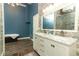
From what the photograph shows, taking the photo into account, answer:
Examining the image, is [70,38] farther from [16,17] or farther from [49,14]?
[16,17]

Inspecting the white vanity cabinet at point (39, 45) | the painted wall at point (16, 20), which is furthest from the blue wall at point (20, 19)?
the white vanity cabinet at point (39, 45)

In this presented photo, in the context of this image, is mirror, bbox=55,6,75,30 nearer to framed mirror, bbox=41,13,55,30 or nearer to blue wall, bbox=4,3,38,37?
framed mirror, bbox=41,13,55,30

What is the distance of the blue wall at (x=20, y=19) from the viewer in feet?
5.31

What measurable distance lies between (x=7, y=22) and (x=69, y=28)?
921mm

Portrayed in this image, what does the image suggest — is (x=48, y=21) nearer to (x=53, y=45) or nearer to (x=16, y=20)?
(x=53, y=45)

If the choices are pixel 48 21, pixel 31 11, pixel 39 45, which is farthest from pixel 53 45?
pixel 31 11

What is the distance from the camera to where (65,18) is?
1.60m

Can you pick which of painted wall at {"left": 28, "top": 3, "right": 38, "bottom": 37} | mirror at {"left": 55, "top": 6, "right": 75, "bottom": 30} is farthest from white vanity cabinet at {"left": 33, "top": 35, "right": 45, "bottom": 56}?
mirror at {"left": 55, "top": 6, "right": 75, "bottom": 30}

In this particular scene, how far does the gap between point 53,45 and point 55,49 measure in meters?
0.07

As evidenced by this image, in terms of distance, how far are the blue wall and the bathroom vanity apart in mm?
186

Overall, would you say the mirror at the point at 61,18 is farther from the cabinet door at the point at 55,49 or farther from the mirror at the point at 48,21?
the cabinet door at the point at 55,49

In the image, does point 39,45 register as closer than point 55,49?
No

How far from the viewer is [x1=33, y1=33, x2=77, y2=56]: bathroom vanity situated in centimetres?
152

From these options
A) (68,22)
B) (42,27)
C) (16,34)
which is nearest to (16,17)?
(16,34)
